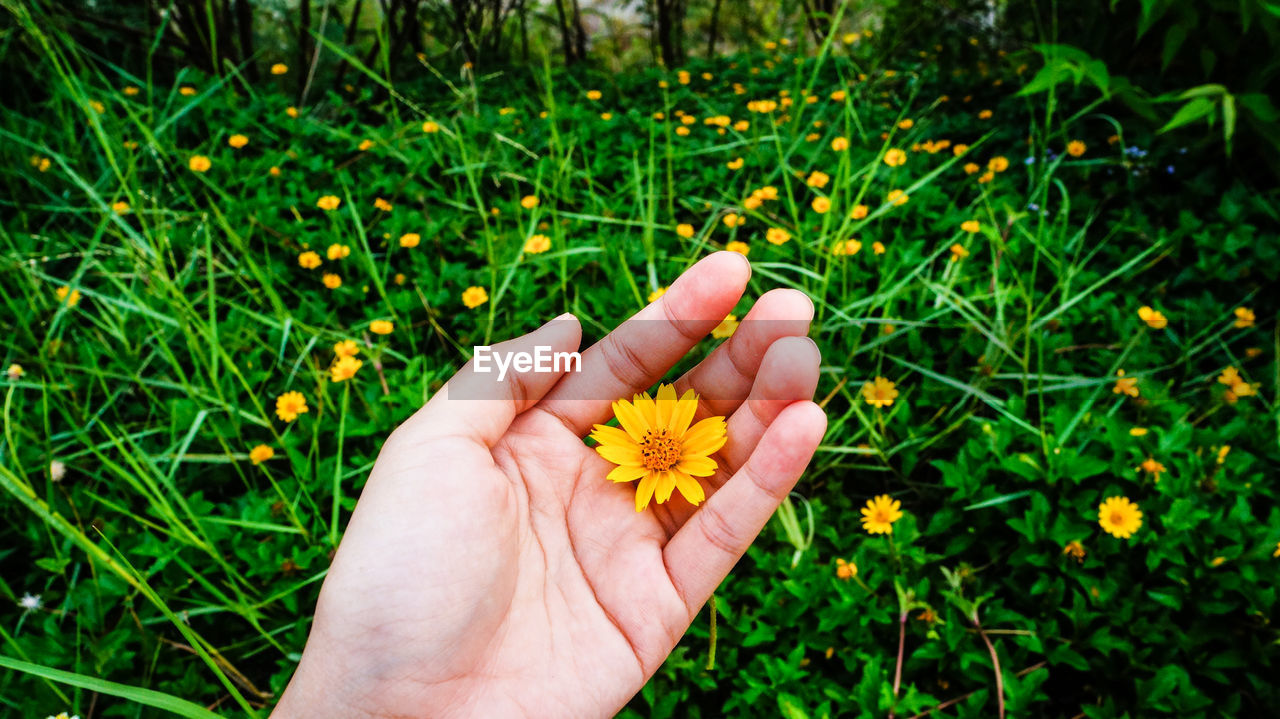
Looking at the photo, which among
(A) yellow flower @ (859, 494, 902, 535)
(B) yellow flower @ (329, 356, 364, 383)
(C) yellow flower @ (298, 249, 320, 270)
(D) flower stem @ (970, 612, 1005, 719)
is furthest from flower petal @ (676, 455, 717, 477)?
(C) yellow flower @ (298, 249, 320, 270)

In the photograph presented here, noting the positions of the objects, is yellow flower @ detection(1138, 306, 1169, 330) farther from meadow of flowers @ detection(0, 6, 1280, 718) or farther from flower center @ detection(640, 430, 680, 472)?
flower center @ detection(640, 430, 680, 472)

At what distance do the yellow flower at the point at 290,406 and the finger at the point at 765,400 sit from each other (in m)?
0.96

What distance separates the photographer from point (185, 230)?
2.22 metres

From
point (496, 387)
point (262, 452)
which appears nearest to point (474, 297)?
point (262, 452)

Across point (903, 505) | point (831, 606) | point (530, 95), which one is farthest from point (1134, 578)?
point (530, 95)

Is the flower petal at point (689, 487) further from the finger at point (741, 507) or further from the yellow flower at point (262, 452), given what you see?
the yellow flower at point (262, 452)

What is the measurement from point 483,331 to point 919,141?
74.4 inches

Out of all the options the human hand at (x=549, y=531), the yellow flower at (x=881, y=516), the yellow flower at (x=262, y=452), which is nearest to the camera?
the human hand at (x=549, y=531)

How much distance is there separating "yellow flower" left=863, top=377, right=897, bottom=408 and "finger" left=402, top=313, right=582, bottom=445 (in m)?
0.82

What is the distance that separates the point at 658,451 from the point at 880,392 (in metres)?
0.74

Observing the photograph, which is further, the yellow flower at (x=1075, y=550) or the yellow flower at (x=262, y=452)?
the yellow flower at (x=262, y=452)

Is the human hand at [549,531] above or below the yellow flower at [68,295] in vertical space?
below

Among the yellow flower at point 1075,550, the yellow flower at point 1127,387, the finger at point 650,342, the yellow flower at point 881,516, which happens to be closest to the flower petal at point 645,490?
the finger at point 650,342

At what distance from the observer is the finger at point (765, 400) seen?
3.49 feet
